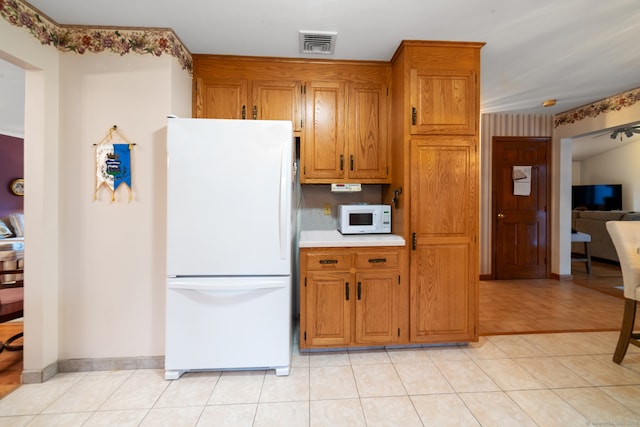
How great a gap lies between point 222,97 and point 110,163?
102 cm

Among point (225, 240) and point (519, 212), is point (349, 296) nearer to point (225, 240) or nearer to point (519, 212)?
point (225, 240)

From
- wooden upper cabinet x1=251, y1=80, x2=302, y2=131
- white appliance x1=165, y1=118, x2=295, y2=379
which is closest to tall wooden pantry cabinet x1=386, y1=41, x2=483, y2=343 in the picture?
wooden upper cabinet x1=251, y1=80, x2=302, y2=131

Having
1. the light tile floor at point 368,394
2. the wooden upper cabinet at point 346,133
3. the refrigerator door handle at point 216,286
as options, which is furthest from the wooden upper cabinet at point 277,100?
the light tile floor at point 368,394

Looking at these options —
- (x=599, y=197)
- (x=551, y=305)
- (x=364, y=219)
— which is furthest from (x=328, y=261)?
(x=599, y=197)

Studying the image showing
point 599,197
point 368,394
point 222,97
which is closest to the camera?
point 368,394

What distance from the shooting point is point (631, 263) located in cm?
196

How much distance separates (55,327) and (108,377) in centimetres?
53

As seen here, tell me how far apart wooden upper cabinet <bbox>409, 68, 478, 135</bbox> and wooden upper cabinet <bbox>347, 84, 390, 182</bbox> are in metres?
0.35

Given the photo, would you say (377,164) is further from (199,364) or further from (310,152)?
(199,364)

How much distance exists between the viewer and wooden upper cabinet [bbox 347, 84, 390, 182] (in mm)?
2467

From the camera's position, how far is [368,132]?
2482mm

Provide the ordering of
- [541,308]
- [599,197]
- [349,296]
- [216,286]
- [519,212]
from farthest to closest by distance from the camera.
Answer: [599,197] → [519,212] → [541,308] → [349,296] → [216,286]

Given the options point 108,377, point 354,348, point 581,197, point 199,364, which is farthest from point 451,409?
Result: point 581,197

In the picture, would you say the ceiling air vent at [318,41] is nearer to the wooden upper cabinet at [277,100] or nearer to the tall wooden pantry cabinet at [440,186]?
the wooden upper cabinet at [277,100]
